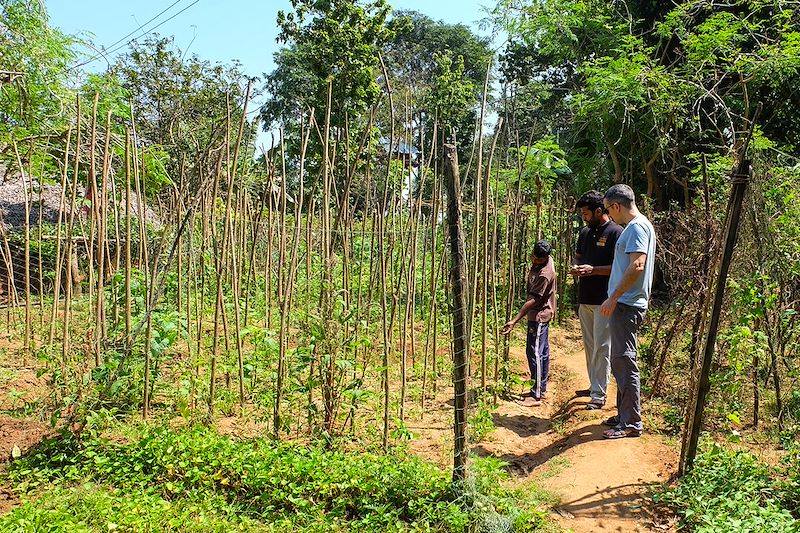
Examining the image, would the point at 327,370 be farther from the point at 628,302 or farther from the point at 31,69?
the point at 31,69

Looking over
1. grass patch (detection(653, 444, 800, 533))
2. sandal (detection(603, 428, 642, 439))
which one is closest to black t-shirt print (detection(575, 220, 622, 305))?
sandal (detection(603, 428, 642, 439))

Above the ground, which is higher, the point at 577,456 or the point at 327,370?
the point at 327,370

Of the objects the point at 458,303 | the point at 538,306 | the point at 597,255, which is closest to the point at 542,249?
the point at 538,306

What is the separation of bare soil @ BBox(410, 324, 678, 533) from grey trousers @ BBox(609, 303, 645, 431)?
6.8 inches

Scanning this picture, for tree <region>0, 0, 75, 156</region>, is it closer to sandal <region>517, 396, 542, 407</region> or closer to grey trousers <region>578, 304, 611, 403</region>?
sandal <region>517, 396, 542, 407</region>

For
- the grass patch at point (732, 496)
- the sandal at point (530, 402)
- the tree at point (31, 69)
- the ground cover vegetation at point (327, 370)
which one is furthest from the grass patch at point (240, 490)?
the tree at point (31, 69)

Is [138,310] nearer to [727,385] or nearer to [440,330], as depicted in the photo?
[440,330]

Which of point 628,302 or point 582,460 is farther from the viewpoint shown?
point 628,302

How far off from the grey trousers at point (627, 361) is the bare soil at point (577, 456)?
172 mm

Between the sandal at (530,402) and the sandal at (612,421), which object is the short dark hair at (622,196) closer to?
the sandal at (612,421)

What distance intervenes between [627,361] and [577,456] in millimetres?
712

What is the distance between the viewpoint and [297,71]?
21.5 m

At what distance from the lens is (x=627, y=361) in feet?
12.9

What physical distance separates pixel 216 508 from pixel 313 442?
80cm
